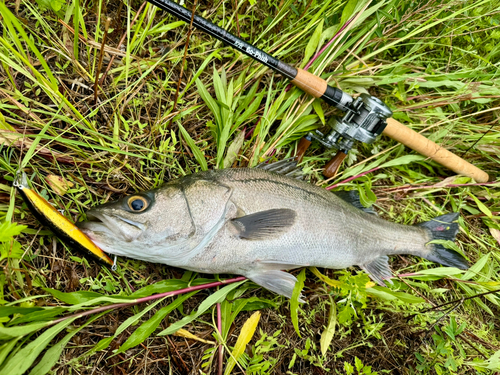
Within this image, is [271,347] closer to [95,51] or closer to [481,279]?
[481,279]

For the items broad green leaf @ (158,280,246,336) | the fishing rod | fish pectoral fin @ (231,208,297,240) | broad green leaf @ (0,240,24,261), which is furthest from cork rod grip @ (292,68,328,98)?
broad green leaf @ (0,240,24,261)

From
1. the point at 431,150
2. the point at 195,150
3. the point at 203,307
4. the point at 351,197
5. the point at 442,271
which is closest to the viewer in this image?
the point at 203,307

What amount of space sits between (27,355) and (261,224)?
1491 mm

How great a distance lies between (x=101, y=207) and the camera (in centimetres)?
200

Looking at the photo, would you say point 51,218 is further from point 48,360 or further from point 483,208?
point 483,208

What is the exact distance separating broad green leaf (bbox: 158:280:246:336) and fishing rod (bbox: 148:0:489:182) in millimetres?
1272

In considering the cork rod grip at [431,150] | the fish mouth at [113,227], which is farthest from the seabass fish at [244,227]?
the cork rod grip at [431,150]

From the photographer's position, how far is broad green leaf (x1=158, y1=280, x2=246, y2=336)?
215 cm

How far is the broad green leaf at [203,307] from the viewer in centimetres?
215

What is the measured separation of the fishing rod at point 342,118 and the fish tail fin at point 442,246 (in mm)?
697

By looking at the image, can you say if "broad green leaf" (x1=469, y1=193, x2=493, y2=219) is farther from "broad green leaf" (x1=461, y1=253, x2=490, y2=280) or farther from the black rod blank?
the black rod blank

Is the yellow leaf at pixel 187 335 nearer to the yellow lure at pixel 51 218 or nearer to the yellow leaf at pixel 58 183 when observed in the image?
the yellow lure at pixel 51 218

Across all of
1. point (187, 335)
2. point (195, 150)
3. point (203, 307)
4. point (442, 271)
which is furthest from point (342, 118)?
point (187, 335)

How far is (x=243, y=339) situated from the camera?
2.29m
